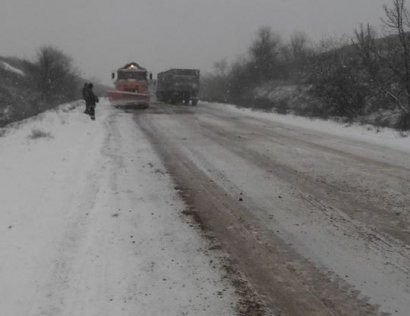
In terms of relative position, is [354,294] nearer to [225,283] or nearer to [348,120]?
[225,283]

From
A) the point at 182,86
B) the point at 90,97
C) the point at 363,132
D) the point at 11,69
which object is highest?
the point at 11,69

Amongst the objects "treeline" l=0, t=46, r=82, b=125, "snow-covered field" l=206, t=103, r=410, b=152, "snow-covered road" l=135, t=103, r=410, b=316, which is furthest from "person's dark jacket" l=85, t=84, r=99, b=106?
"treeline" l=0, t=46, r=82, b=125

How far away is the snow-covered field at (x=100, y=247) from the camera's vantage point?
3.98 meters

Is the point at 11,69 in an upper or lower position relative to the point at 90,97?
upper

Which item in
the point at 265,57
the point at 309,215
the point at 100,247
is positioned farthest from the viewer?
the point at 265,57

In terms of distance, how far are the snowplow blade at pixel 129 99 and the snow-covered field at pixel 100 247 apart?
19.8 m

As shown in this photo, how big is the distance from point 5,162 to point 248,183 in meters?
5.08

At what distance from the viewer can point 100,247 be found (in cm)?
513

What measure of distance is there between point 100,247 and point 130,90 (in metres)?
24.9

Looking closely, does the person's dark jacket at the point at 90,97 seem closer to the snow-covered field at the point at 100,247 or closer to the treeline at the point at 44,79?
the snow-covered field at the point at 100,247

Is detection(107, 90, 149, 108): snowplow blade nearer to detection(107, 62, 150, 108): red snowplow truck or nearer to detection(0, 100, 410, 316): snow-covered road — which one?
detection(107, 62, 150, 108): red snowplow truck

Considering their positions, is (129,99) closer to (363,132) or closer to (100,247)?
(363,132)

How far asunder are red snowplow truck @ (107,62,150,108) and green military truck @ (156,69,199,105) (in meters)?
6.68


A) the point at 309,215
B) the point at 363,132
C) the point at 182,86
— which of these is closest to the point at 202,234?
the point at 309,215
